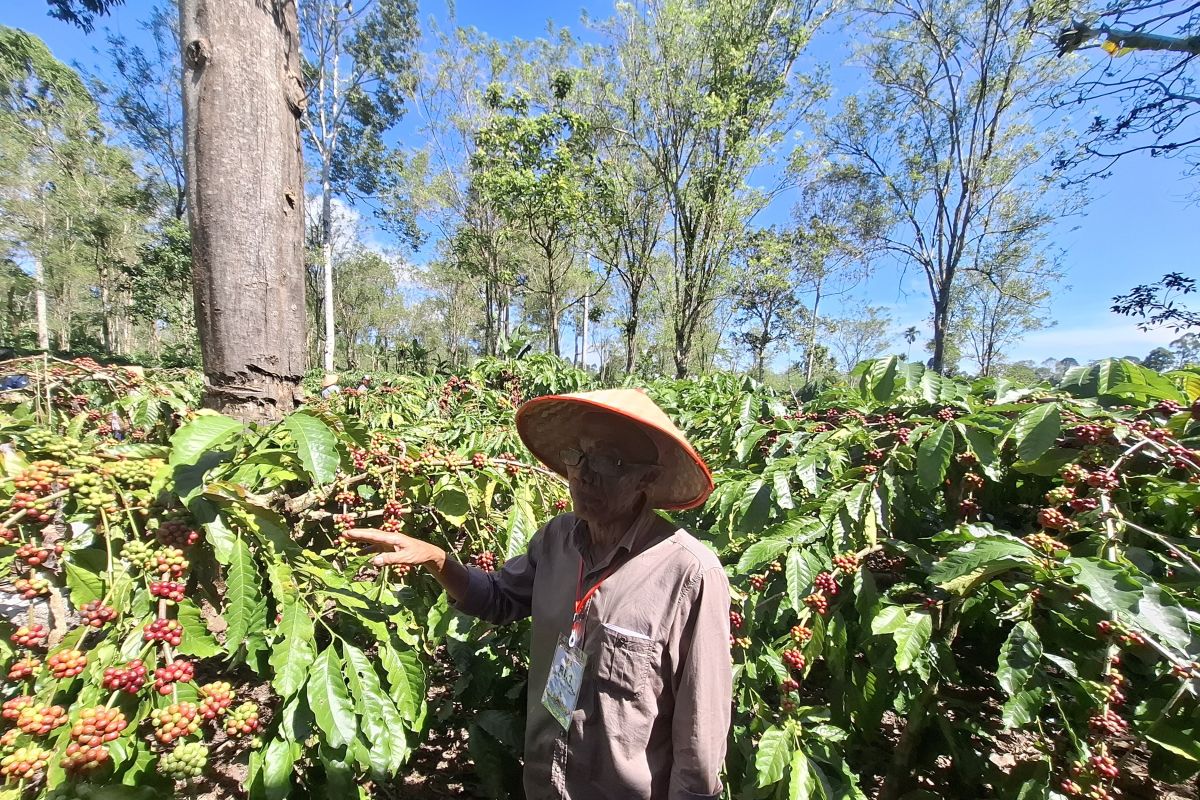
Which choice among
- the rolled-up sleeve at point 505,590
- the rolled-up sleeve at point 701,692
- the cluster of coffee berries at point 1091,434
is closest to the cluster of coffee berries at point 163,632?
the rolled-up sleeve at point 505,590

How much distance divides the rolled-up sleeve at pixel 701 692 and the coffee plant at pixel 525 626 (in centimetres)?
17

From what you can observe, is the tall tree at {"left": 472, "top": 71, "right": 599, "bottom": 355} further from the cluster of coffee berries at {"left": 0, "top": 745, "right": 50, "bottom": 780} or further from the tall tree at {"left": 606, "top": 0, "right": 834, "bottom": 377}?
the cluster of coffee berries at {"left": 0, "top": 745, "right": 50, "bottom": 780}

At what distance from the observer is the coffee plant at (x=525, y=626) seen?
3.42 ft

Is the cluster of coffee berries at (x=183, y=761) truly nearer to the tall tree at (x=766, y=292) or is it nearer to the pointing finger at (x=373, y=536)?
the pointing finger at (x=373, y=536)

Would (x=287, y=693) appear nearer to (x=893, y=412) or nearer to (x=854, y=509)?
(x=854, y=509)

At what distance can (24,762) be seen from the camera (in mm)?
851

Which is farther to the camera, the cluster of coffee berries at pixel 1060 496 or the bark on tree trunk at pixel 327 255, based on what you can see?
the bark on tree trunk at pixel 327 255

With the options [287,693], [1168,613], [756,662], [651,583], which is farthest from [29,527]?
[1168,613]

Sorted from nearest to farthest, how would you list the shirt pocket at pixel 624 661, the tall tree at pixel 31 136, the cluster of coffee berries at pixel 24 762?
the cluster of coffee berries at pixel 24 762, the shirt pocket at pixel 624 661, the tall tree at pixel 31 136

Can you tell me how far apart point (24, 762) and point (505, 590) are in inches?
40.1

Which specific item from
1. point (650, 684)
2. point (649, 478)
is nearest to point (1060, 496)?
point (649, 478)

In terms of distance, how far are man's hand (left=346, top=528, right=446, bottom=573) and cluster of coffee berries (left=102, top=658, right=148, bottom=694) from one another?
47cm

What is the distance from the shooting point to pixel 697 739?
1214 mm

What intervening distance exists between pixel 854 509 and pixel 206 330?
214 cm
